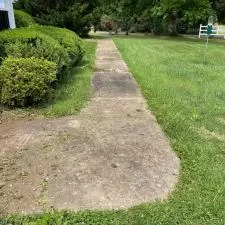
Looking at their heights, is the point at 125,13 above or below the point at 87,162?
below

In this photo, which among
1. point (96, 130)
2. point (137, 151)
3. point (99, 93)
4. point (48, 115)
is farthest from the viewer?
point (99, 93)

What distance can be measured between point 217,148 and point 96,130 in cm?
153

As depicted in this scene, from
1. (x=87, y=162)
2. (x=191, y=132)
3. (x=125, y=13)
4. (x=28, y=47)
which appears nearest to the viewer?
(x=87, y=162)

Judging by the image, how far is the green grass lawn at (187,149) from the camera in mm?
3053

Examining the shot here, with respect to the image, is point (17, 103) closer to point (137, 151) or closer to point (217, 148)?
point (137, 151)

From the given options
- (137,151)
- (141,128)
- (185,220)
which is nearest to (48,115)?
(141,128)

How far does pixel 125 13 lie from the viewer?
28688 millimetres

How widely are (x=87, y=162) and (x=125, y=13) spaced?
85.3 ft

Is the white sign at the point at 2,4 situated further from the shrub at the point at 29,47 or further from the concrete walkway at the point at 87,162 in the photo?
the concrete walkway at the point at 87,162

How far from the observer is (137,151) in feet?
14.1

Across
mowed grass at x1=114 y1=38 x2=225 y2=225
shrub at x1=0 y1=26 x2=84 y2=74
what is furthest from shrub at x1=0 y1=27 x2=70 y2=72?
mowed grass at x1=114 y1=38 x2=225 y2=225

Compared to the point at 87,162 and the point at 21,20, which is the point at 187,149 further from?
the point at 21,20

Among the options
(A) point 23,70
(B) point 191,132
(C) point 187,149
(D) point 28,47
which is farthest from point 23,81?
(C) point 187,149

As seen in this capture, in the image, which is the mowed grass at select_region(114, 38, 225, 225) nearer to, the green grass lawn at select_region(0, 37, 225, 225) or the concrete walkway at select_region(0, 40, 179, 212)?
the green grass lawn at select_region(0, 37, 225, 225)
